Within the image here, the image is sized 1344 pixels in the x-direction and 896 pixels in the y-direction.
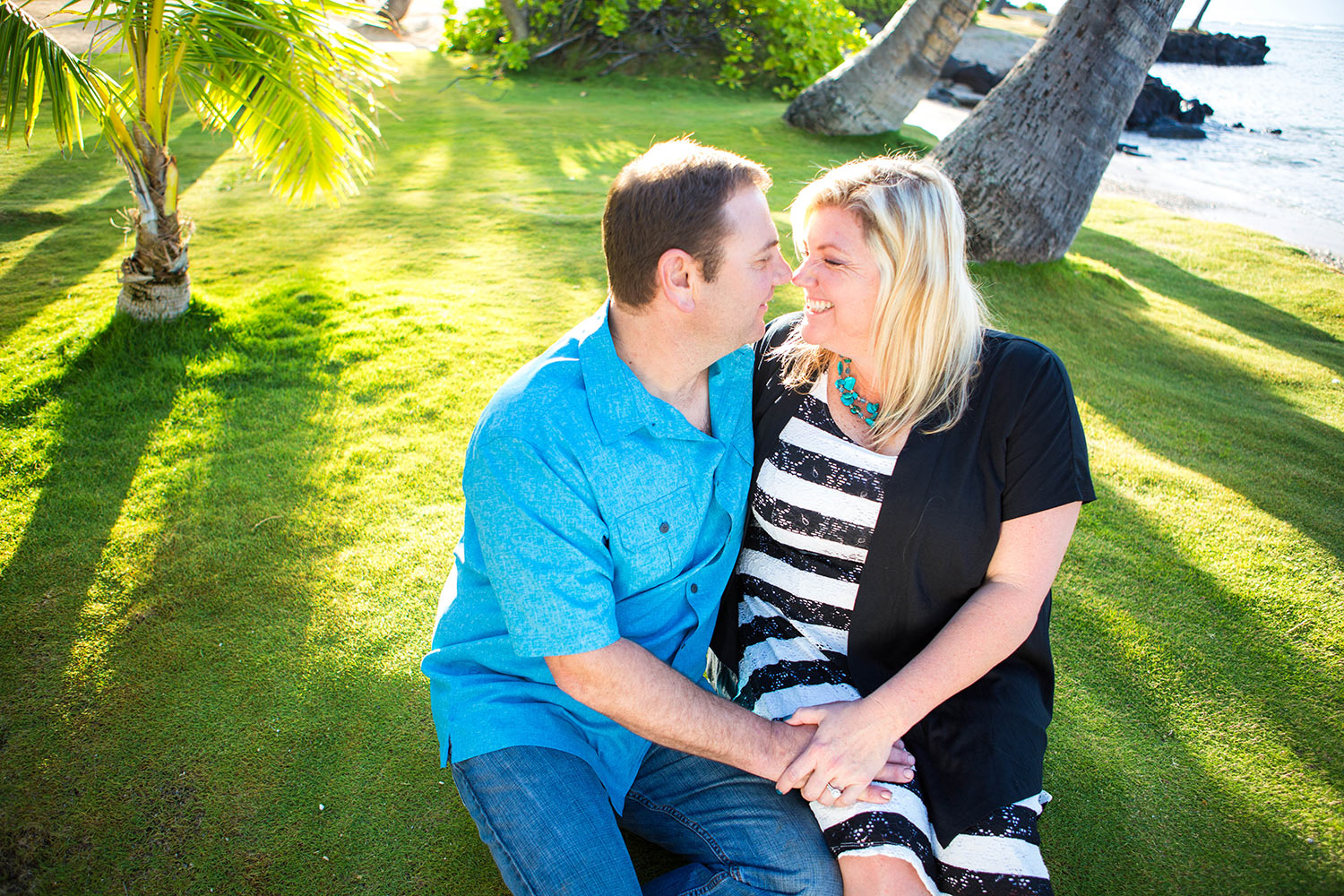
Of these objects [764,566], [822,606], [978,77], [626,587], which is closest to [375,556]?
[626,587]

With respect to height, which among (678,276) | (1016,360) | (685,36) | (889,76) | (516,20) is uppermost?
(685,36)

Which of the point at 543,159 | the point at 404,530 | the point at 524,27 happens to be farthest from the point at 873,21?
the point at 404,530

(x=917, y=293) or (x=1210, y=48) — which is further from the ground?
(x=1210, y=48)

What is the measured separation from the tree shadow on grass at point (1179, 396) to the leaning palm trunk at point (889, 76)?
166 inches

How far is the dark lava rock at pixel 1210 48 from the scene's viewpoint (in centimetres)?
2028

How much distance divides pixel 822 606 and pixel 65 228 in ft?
24.6

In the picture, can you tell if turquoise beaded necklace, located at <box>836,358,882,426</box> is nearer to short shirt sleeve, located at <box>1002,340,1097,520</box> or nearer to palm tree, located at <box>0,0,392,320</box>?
short shirt sleeve, located at <box>1002,340,1097,520</box>

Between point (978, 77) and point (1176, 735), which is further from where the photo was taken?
point (978, 77)

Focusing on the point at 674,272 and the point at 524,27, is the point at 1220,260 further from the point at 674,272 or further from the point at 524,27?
the point at 524,27

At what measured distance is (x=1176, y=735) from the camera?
2859mm

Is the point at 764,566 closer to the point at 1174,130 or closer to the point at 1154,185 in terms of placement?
the point at 1154,185

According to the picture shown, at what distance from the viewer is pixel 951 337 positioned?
88.3 inches

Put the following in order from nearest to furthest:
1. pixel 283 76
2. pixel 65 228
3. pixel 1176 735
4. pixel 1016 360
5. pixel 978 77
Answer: pixel 1016 360 → pixel 1176 735 → pixel 283 76 → pixel 65 228 → pixel 978 77

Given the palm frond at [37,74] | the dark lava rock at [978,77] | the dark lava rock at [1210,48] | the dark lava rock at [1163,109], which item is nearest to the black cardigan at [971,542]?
the palm frond at [37,74]
